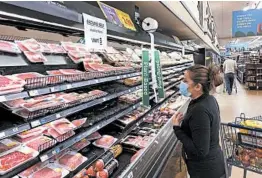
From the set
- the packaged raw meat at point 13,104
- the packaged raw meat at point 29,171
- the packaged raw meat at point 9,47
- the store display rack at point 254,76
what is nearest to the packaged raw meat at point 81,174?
the packaged raw meat at point 29,171

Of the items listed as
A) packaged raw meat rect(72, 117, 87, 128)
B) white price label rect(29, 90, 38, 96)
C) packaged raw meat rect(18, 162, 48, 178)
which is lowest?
packaged raw meat rect(18, 162, 48, 178)

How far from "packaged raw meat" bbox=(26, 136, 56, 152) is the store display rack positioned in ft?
43.8

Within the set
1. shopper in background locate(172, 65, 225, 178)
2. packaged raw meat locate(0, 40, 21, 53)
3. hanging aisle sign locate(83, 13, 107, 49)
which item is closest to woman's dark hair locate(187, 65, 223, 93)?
shopper in background locate(172, 65, 225, 178)

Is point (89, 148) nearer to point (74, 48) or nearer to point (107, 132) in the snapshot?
point (107, 132)

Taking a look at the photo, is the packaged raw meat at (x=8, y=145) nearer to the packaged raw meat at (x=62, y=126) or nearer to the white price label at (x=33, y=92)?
the packaged raw meat at (x=62, y=126)

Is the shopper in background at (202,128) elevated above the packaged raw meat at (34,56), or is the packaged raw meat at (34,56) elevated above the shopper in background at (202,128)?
the packaged raw meat at (34,56)

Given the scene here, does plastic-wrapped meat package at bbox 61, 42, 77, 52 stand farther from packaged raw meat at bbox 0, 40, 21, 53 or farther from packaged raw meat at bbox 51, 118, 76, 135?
packaged raw meat at bbox 51, 118, 76, 135

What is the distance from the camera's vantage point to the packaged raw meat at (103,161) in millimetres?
1928

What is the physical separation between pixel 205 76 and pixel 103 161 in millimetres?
1065

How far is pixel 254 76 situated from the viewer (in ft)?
43.3

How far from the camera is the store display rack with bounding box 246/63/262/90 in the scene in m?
13.0

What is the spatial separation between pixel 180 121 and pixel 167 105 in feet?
7.21

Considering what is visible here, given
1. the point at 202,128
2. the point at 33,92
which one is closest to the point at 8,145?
the point at 33,92

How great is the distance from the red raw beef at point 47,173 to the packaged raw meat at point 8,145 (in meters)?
0.21
